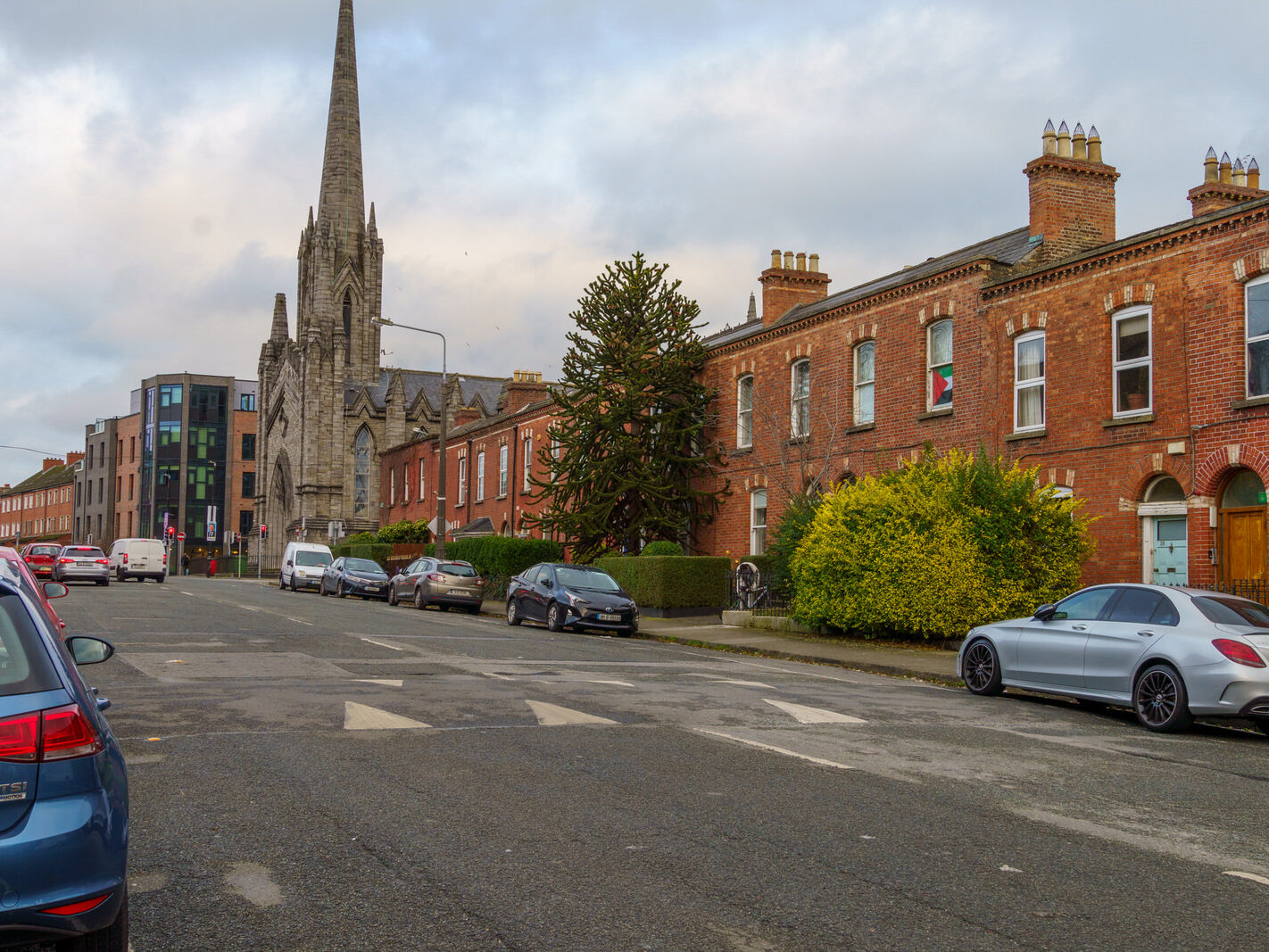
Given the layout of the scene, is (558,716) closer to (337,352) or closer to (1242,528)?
(1242,528)

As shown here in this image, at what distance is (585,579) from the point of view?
2559 cm

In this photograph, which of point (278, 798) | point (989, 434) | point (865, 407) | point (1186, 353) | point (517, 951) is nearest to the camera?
point (517, 951)

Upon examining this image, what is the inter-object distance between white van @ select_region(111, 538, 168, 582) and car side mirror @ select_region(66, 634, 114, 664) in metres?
47.2

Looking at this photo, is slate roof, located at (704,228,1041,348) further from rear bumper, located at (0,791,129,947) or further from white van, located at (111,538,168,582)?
white van, located at (111,538,168,582)

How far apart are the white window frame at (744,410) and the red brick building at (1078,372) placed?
386 millimetres

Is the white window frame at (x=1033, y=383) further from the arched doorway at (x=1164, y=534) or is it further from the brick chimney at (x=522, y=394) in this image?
the brick chimney at (x=522, y=394)

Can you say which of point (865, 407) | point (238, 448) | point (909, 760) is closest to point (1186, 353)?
point (865, 407)

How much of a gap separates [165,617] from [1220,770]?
1961cm

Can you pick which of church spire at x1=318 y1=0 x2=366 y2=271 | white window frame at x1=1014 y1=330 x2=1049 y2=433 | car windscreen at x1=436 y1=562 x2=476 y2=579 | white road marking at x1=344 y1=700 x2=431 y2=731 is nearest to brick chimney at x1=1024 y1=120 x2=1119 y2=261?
white window frame at x1=1014 y1=330 x2=1049 y2=433

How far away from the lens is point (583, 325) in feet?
113

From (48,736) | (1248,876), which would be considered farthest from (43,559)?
(1248,876)

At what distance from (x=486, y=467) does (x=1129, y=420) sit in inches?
1407

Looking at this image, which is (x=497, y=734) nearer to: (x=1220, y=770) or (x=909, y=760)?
(x=909, y=760)

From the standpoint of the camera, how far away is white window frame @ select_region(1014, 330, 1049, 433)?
23.2 meters
